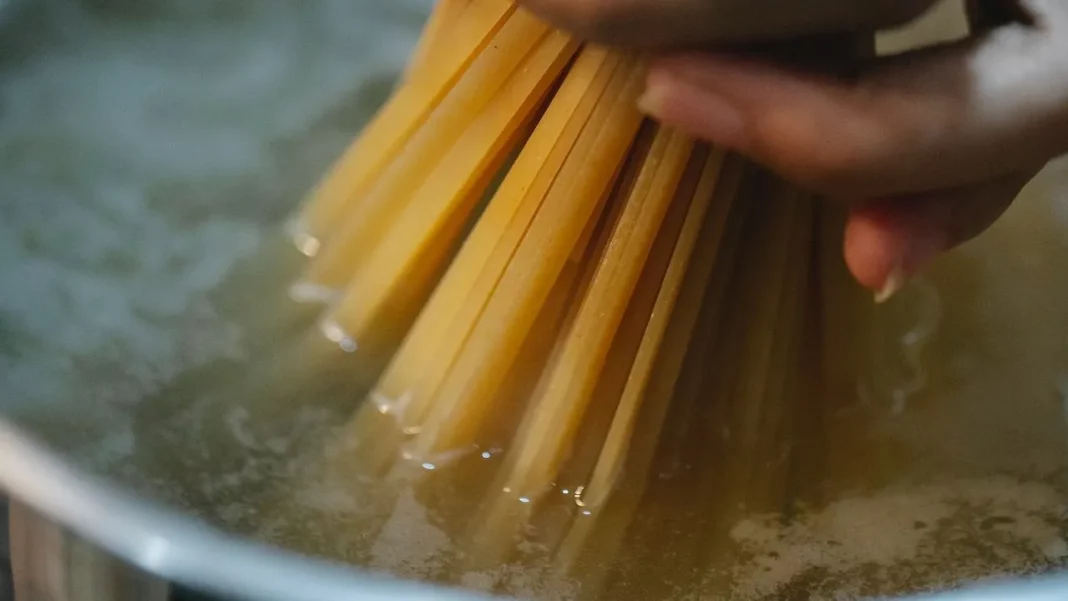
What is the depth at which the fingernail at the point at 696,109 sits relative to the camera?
0.27 m

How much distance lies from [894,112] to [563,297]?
14cm

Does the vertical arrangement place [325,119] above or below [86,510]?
above

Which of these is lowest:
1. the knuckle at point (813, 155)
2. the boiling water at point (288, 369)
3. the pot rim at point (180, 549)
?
the pot rim at point (180, 549)

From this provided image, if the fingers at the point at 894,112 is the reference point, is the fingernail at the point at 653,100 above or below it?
below

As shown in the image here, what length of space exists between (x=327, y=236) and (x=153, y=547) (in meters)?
0.21

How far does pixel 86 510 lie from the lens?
0.74ft

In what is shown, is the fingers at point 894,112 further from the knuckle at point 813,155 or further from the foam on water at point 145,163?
the foam on water at point 145,163

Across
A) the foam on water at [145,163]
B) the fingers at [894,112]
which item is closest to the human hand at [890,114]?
the fingers at [894,112]

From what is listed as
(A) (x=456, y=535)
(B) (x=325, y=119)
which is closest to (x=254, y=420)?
(A) (x=456, y=535)

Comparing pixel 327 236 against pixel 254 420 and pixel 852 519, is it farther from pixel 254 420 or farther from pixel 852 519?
pixel 852 519

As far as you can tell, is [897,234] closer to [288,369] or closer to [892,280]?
[892,280]

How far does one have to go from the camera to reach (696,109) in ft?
0.88

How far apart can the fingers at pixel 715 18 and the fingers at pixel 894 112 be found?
0.02 m

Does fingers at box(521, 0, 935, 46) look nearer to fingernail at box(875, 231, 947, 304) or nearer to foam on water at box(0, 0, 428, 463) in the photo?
fingernail at box(875, 231, 947, 304)
